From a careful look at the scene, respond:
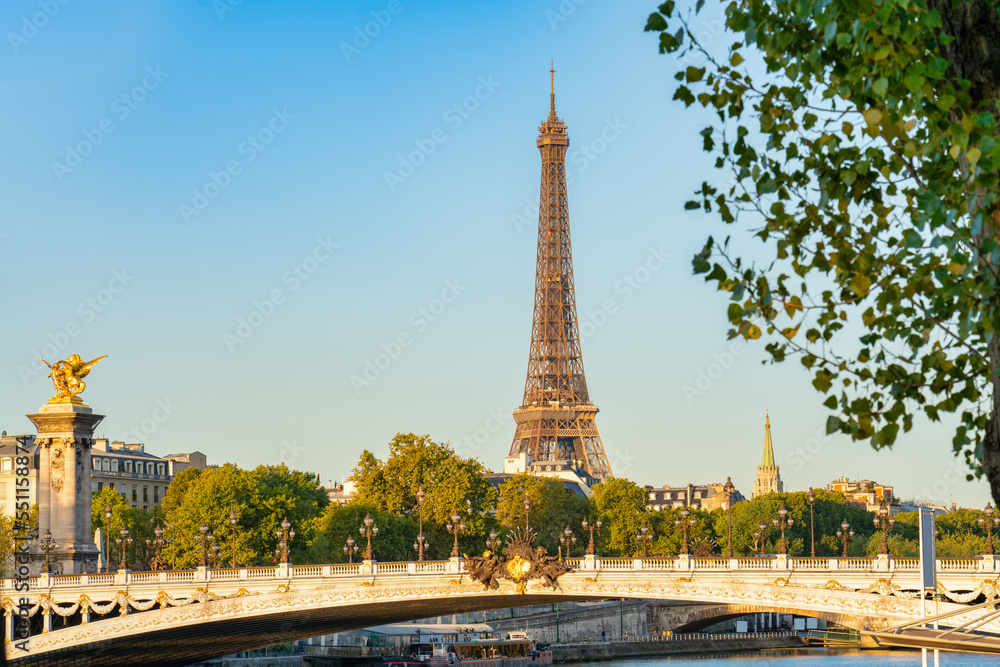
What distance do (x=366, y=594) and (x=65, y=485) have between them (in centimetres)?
1631

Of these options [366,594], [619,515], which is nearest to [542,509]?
[619,515]

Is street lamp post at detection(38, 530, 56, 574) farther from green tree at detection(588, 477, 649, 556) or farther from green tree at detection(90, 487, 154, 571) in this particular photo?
green tree at detection(588, 477, 649, 556)

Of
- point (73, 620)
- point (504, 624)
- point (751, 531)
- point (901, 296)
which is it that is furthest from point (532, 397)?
point (901, 296)

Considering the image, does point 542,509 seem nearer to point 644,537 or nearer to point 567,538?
point 644,537

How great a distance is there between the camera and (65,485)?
2297 inches

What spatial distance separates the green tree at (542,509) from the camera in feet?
298

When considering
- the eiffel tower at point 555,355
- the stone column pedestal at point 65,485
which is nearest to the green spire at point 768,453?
the eiffel tower at point 555,355

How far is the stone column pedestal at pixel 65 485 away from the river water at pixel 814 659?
96.4 ft

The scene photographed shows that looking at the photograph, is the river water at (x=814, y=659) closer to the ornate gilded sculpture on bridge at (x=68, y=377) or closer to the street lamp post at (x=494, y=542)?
the street lamp post at (x=494, y=542)

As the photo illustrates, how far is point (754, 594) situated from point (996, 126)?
3868 cm

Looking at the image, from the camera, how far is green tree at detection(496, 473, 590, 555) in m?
90.9

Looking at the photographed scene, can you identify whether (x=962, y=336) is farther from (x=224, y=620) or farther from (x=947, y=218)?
(x=224, y=620)

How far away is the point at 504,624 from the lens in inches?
3287

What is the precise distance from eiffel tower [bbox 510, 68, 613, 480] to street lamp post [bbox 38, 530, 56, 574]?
2933 inches
